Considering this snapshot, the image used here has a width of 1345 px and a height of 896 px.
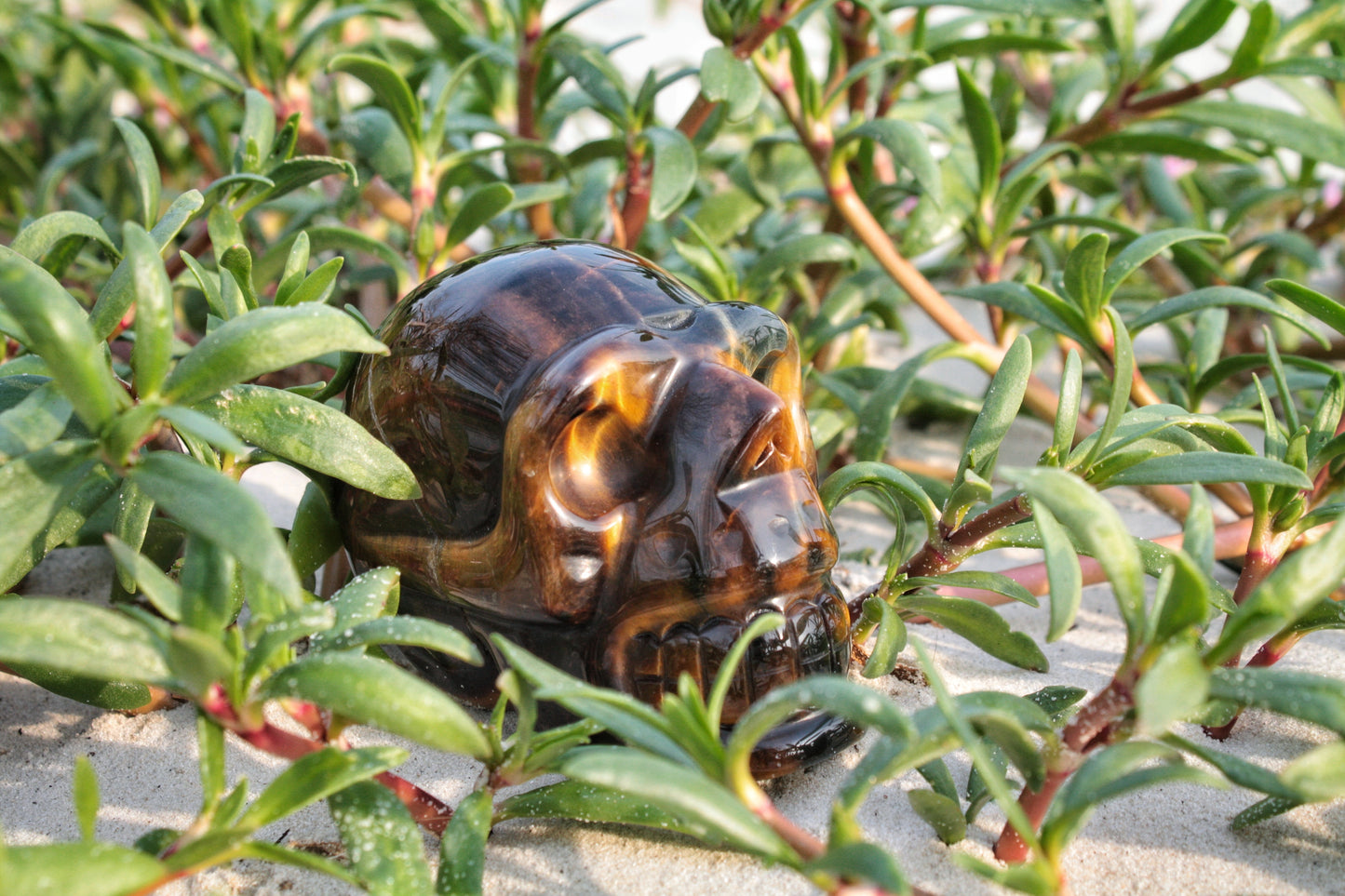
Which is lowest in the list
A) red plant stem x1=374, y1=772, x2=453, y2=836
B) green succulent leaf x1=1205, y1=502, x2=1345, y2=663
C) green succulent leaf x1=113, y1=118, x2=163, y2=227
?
red plant stem x1=374, y1=772, x2=453, y2=836

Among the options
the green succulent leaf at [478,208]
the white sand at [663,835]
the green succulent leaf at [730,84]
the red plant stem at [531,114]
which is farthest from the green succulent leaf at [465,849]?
the red plant stem at [531,114]

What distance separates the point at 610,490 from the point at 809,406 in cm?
104

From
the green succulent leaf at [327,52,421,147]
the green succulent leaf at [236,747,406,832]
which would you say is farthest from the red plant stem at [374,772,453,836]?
the green succulent leaf at [327,52,421,147]

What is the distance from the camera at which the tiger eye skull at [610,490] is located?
117 centimetres

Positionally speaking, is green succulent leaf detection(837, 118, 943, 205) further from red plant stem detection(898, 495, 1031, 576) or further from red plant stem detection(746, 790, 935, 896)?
red plant stem detection(746, 790, 935, 896)

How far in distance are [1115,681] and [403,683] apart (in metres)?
0.65

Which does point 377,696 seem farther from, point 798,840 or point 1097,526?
point 1097,526

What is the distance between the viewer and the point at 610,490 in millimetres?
1214

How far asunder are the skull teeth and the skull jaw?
0.02 m

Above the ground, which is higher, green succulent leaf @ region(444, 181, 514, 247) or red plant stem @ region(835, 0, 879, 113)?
red plant stem @ region(835, 0, 879, 113)

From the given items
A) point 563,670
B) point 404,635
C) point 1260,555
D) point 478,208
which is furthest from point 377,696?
point 1260,555

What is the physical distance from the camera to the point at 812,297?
2.36 metres

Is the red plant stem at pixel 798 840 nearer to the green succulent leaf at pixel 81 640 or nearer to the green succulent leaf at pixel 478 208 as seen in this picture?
the green succulent leaf at pixel 81 640

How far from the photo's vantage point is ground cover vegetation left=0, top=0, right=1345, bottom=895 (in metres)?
0.91
